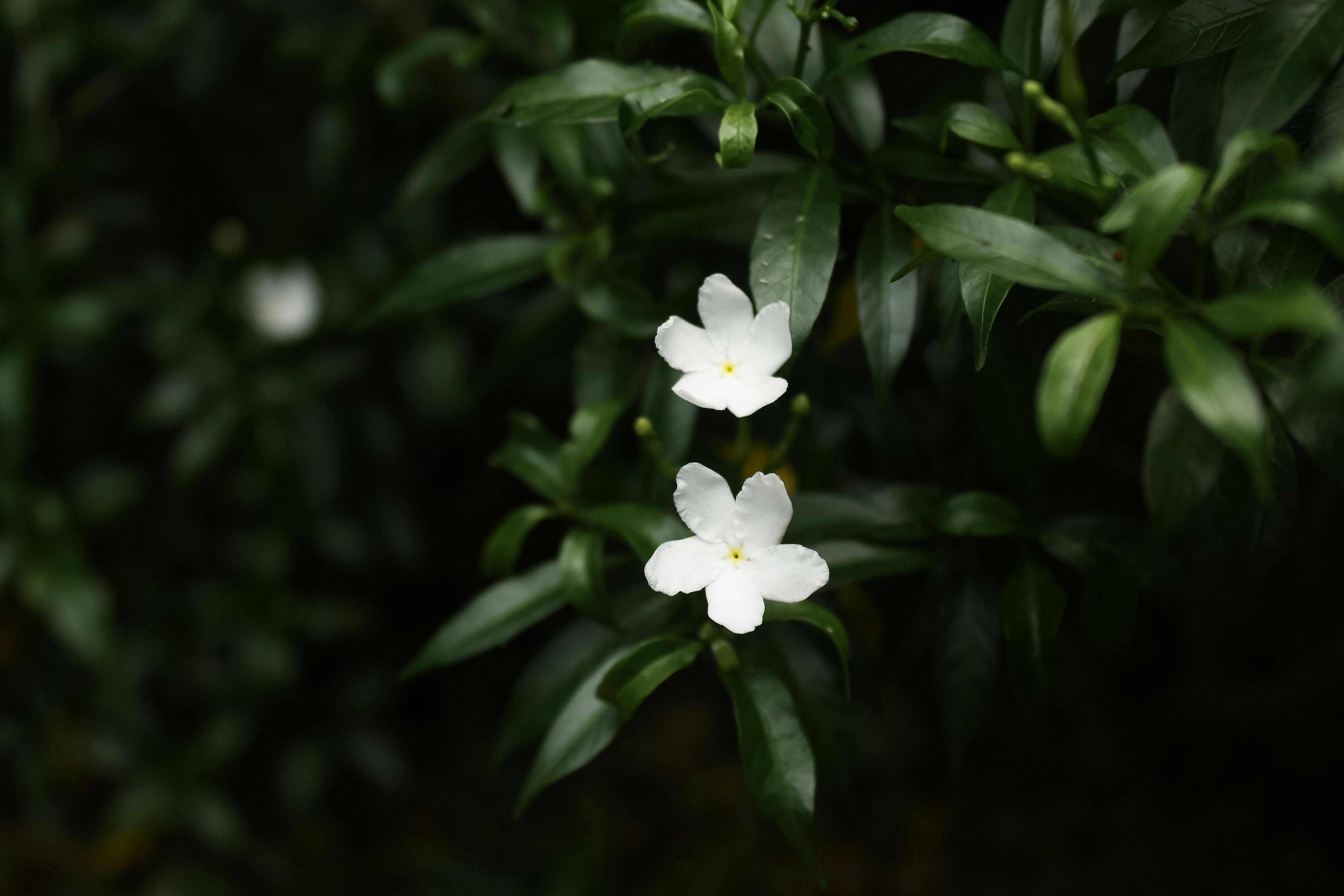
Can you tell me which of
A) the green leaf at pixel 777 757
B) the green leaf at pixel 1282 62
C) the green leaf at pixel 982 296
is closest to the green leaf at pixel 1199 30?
the green leaf at pixel 1282 62

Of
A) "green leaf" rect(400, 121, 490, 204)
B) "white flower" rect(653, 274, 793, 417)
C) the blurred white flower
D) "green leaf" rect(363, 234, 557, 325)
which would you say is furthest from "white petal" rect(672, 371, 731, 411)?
the blurred white flower

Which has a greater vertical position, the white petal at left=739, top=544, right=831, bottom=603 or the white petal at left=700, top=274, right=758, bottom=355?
the white petal at left=700, top=274, right=758, bottom=355

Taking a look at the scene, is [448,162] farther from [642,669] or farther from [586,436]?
[642,669]

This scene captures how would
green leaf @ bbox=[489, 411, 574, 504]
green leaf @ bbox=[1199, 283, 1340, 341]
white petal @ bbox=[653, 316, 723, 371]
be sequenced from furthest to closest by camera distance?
1. green leaf @ bbox=[489, 411, 574, 504]
2. white petal @ bbox=[653, 316, 723, 371]
3. green leaf @ bbox=[1199, 283, 1340, 341]

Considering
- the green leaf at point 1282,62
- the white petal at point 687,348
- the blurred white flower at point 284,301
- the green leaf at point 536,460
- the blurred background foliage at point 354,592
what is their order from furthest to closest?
the blurred white flower at point 284,301 < the blurred background foliage at point 354,592 < the green leaf at point 536,460 < the white petal at point 687,348 < the green leaf at point 1282,62

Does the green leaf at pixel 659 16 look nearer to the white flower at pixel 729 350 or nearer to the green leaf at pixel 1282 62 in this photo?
the white flower at pixel 729 350

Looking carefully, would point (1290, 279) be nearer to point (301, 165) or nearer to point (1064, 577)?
point (1064, 577)

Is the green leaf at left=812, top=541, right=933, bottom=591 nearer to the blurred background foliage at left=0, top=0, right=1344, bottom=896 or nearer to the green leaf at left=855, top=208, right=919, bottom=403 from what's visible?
the green leaf at left=855, top=208, right=919, bottom=403

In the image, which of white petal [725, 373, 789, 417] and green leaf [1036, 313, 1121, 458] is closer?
green leaf [1036, 313, 1121, 458]
